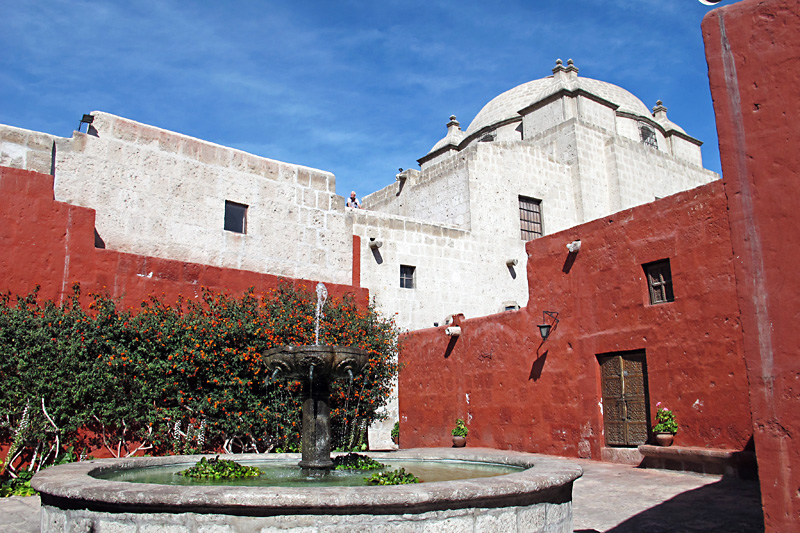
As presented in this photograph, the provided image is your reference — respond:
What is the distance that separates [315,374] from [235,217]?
7.53 meters

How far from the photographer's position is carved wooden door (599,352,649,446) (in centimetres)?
976

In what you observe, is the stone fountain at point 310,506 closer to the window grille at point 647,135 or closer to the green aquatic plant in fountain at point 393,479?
the green aquatic plant in fountain at point 393,479

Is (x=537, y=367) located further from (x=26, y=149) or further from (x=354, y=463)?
(x=26, y=149)

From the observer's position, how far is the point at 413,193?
18.6 metres

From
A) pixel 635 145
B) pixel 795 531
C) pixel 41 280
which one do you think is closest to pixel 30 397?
pixel 41 280

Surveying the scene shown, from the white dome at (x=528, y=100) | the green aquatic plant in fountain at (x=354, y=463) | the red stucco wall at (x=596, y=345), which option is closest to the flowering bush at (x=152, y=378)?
the green aquatic plant in fountain at (x=354, y=463)

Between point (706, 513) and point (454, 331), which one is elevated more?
point (454, 331)

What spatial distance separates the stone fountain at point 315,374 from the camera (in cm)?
596

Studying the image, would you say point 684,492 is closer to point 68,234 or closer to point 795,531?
point 795,531

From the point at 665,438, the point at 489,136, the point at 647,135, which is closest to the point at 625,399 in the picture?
the point at 665,438

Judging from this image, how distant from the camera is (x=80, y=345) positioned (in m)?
8.90

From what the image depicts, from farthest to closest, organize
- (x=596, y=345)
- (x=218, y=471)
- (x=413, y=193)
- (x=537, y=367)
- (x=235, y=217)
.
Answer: (x=413, y=193) → (x=235, y=217) → (x=537, y=367) → (x=596, y=345) → (x=218, y=471)

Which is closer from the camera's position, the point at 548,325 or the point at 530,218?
the point at 548,325

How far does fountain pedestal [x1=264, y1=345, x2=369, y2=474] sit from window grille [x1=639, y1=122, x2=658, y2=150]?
17558 millimetres
